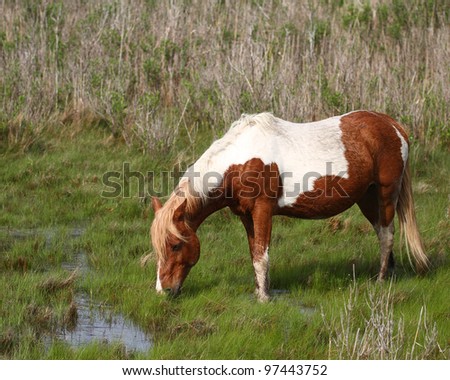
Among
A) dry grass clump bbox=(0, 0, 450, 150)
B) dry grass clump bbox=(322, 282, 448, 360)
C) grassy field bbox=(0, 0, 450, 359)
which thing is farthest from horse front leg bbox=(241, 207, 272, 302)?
dry grass clump bbox=(0, 0, 450, 150)

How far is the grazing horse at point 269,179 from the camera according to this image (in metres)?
5.76

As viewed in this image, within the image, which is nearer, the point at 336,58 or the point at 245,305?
the point at 245,305

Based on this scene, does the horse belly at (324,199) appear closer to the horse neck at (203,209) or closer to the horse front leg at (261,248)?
the horse front leg at (261,248)

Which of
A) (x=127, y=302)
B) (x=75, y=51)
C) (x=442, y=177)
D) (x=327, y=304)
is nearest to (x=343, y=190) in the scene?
(x=327, y=304)

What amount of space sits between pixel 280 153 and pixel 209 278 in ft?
3.69

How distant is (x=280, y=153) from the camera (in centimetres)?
596

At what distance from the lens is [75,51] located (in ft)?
38.4

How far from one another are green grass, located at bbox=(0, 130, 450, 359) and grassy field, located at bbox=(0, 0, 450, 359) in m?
0.02

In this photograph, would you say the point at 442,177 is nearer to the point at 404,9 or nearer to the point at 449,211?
the point at 449,211

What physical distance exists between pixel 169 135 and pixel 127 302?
3.98m

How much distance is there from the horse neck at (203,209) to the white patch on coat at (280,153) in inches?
3.7

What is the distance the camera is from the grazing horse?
5758mm
